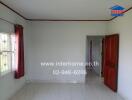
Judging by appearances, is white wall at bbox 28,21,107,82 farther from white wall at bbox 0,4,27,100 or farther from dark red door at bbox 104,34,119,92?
white wall at bbox 0,4,27,100

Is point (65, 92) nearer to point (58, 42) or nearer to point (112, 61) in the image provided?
point (112, 61)

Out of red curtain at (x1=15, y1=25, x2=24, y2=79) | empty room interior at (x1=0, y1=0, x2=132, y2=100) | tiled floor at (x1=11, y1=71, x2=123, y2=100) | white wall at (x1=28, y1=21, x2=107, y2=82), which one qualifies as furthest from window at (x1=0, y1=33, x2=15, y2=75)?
white wall at (x1=28, y1=21, x2=107, y2=82)

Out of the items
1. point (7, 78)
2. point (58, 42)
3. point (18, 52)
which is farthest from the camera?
point (58, 42)

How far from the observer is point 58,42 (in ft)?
20.0

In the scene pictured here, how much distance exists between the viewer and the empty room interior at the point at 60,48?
398 centimetres

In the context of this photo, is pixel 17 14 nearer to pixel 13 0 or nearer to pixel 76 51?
pixel 13 0

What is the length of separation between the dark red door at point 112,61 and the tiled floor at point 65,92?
0.88 feet

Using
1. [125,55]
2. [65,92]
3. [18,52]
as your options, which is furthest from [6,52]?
[125,55]

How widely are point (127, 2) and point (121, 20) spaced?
1239 millimetres

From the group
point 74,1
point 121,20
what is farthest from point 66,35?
point 74,1

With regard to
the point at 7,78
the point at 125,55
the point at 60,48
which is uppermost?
the point at 60,48

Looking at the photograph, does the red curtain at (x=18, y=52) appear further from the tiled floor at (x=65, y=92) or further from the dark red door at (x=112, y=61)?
the dark red door at (x=112, y=61)

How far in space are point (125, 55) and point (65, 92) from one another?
2144 mm

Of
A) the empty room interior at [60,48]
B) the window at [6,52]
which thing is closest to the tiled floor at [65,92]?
the empty room interior at [60,48]
